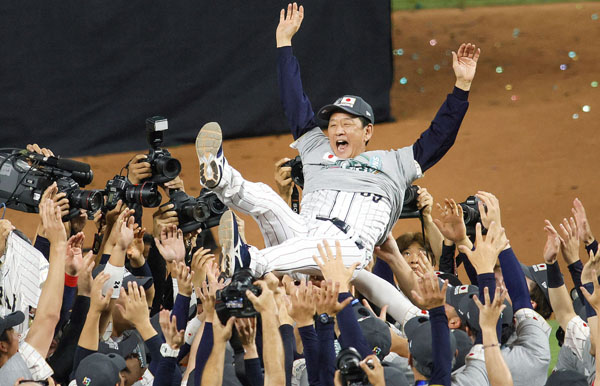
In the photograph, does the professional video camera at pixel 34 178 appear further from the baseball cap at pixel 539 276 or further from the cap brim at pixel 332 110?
the baseball cap at pixel 539 276

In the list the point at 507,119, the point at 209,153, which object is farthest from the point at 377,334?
the point at 507,119

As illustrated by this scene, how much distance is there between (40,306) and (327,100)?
22.1ft

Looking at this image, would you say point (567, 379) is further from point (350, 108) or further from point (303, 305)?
point (350, 108)

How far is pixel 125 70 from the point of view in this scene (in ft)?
34.4

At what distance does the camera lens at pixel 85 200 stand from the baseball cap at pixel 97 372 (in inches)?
60.7

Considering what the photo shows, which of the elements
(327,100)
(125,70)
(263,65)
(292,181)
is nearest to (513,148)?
(327,100)

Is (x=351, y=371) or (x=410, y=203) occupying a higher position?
(x=410, y=203)

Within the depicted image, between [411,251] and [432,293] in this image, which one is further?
[411,251]

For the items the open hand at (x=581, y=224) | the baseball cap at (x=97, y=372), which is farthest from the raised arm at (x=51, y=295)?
the open hand at (x=581, y=224)

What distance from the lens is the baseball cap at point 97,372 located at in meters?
4.16

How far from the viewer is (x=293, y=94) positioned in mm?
6125

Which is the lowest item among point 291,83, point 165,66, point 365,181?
point 365,181

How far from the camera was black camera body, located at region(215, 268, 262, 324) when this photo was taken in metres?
4.28

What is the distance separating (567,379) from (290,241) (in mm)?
1756
